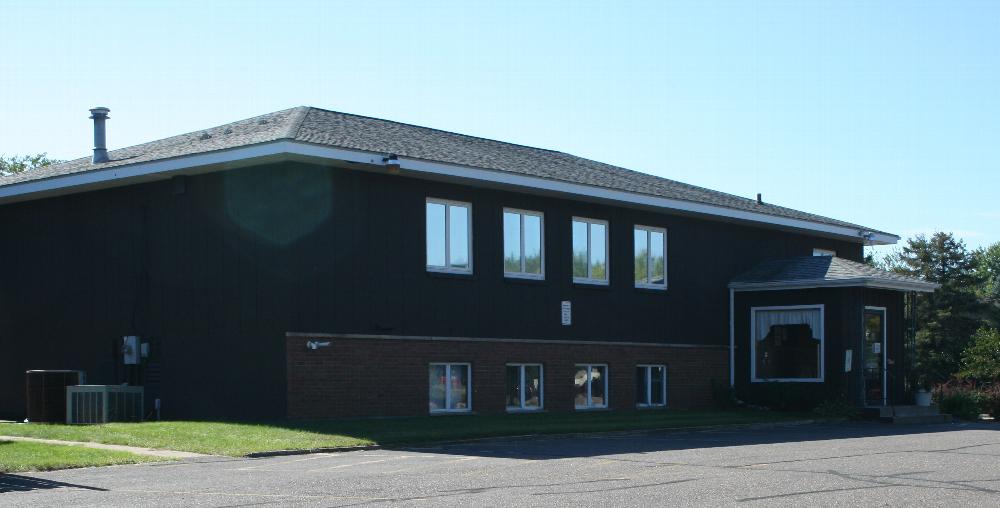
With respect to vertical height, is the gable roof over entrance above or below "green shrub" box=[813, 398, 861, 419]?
above

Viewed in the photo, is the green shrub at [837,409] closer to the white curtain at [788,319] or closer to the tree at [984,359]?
the white curtain at [788,319]

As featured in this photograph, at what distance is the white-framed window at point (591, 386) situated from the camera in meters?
28.1

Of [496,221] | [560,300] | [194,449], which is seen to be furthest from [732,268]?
[194,449]

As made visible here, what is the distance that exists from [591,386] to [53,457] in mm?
14696

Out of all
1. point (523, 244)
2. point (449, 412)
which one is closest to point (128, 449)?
point (449, 412)

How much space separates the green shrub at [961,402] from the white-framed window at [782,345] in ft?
11.1

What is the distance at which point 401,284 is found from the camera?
24203 millimetres

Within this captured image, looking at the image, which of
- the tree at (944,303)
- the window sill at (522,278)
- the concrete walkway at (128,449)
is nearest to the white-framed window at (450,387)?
the window sill at (522,278)

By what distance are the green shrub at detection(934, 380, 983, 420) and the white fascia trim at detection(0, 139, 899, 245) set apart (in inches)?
257

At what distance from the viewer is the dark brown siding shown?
74.6 feet

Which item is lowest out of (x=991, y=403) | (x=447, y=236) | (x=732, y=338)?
(x=991, y=403)

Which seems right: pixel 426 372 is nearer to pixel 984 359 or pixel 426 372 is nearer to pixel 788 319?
pixel 788 319

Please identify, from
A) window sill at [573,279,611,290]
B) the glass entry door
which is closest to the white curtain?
the glass entry door

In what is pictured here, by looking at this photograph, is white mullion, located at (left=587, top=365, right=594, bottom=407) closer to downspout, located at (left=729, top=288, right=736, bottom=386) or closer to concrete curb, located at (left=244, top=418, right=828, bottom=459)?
concrete curb, located at (left=244, top=418, right=828, bottom=459)
